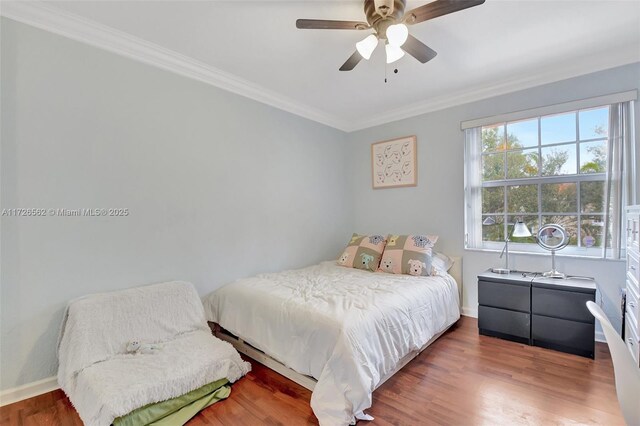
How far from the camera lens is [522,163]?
2.98 m

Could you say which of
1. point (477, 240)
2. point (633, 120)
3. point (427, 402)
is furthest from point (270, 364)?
point (633, 120)

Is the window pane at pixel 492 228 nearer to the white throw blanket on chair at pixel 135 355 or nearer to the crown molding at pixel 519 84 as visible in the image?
the crown molding at pixel 519 84

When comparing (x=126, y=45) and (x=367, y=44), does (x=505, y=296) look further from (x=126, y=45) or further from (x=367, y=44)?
(x=126, y=45)

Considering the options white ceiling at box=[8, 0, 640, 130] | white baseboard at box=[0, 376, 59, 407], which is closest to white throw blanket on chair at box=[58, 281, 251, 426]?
white baseboard at box=[0, 376, 59, 407]

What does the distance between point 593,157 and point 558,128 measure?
392mm

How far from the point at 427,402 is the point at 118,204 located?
2557 mm

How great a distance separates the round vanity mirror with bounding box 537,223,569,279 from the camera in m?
2.57

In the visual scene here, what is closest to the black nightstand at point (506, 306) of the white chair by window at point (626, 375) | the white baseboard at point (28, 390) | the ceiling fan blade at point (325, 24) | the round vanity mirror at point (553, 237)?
the round vanity mirror at point (553, 237)

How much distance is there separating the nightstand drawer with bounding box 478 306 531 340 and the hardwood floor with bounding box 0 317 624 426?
228mm

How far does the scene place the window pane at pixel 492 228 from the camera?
3.05 metres

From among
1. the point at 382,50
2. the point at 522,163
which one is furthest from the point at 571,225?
the point at 382,50

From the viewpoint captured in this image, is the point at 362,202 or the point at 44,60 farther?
the point at 362,202

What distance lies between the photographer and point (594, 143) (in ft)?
8.55

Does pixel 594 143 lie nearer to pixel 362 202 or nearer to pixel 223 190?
pixel 362 202
